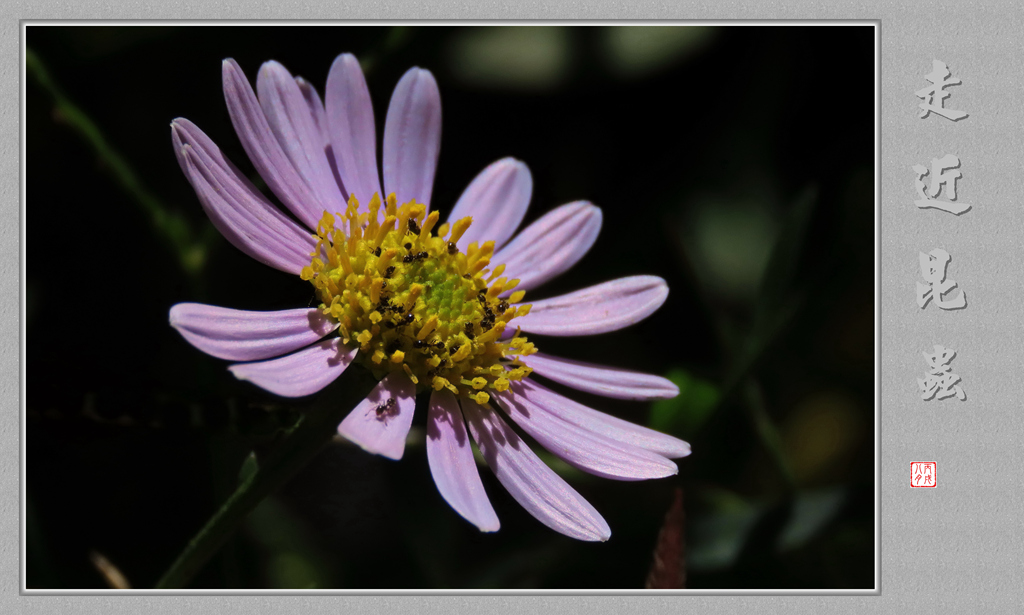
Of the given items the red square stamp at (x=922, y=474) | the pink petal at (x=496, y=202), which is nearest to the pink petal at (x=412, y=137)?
the pink petal at (x=496, y=202)

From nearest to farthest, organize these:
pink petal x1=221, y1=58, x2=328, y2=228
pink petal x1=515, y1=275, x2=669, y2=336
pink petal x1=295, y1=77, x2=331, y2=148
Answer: pink petal x1=221, y1=58, x2=328, y2=228 < pink petal x1=295, y1=77, x2=331, y2=148 < pink petal x1=515, y1=275, x2=669, y2=336

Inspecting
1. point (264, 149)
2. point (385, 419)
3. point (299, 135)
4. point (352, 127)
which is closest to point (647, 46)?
point (352, 127)

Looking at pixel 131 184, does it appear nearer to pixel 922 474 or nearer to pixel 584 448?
pixel 584 448

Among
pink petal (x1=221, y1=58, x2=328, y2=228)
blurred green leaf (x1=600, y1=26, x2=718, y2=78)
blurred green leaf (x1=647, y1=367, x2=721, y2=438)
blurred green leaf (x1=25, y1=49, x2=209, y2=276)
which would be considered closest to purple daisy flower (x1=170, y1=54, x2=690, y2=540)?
pink petal (x1=221, y1=58, x2=328, y2=228)

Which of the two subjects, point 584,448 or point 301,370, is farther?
point 584,448

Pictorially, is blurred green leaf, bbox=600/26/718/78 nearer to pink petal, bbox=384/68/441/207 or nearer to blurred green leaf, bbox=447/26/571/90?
blurred green leaf, bbox=447/26/571/90

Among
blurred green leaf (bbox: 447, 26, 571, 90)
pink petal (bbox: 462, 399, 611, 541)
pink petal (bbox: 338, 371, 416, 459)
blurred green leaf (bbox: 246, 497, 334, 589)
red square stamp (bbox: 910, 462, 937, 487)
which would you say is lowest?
blurred green leaf (bbox: 246, 497, 334, 589)

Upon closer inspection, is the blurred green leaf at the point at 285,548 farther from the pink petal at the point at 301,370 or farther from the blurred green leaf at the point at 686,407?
the blurred green leaf at the point at 686,407
